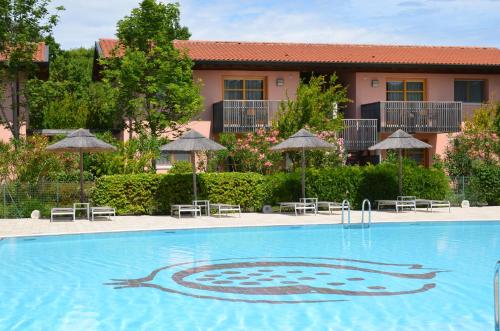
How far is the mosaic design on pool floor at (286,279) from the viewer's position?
1090 centimetres

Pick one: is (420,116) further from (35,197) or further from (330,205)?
(35,197)

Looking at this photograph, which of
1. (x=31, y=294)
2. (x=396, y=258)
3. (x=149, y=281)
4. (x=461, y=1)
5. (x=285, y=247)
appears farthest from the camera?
(x=461, y=1)

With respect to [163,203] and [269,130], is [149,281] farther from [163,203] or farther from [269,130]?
[269,130]

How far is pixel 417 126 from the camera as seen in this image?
32.3m

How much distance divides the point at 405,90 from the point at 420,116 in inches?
95.7

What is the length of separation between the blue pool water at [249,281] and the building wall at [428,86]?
15.0 meters

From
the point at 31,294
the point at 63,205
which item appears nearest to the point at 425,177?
the point at 63,205

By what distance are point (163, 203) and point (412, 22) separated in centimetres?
1419

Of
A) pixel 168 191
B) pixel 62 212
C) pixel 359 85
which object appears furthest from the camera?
pixel 359 85

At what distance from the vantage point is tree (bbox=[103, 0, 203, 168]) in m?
27.9

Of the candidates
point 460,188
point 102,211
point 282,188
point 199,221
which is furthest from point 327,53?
point 102,211

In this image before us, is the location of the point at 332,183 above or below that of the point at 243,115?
below

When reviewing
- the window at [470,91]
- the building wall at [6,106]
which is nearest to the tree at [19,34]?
the building wall at [6,106]

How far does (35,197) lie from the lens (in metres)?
23.0
